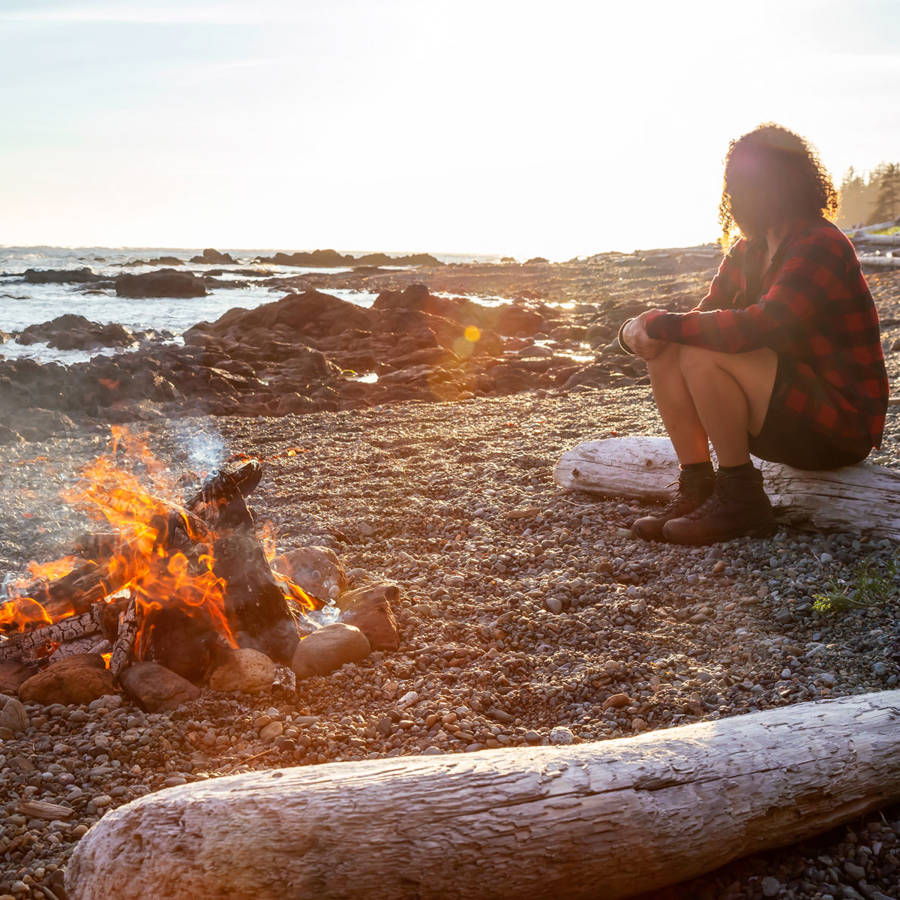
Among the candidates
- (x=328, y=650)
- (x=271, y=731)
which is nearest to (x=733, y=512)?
(x=328, y=650)

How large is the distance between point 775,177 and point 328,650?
11.3 ft

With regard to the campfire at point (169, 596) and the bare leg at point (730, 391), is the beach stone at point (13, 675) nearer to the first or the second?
the campfire at point (169, 596)

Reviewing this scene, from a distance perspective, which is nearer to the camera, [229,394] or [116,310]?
[229,394]

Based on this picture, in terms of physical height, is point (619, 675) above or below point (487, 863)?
below

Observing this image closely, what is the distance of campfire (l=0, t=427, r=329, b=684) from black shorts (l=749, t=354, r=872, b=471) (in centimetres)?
279

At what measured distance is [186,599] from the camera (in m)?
3.84

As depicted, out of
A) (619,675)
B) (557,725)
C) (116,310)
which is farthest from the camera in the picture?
(116,310)

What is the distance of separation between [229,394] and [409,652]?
8966 millimetres

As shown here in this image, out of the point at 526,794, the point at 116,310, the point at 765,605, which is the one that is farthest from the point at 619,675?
the point at 116,310

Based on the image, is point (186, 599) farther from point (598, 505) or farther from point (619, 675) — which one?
point (598, 505)

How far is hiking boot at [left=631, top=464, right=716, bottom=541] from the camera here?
487 centimetres

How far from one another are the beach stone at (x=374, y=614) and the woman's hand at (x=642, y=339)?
6.53 feet

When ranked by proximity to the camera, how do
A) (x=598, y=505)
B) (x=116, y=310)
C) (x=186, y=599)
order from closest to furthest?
1. (x=186, y=599)
2. (x=598, y=505)
3. (x=116, y=310)

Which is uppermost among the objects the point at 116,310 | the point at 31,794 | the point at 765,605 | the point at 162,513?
the point at 116,310
